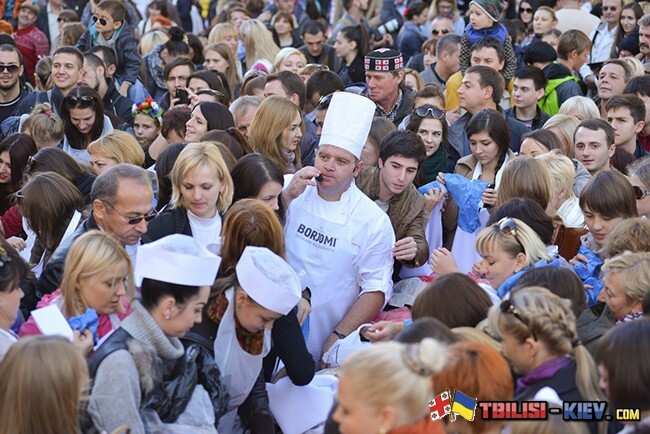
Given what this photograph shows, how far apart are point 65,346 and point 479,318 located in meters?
1.72

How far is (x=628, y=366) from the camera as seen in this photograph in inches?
127

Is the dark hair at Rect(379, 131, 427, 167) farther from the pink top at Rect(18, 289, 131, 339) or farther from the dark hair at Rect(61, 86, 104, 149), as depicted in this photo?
the dark hair at Rect(61, 86, 104, 149)

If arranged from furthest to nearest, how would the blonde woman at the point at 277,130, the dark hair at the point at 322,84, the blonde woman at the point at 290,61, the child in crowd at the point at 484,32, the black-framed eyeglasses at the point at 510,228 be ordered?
the blonde woman at the point at 290,61 < the child in crowd at the point at 484,32 < the dark hair at the point at 322,84 < the blonde woman at the point at 277,130 < the black-framed eyeglasses at the point at 510,228

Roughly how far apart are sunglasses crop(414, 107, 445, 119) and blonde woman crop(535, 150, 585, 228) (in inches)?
Result: 40.9

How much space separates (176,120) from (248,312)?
323 centimetres

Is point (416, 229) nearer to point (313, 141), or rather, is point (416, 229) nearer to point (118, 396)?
point (313, 141)

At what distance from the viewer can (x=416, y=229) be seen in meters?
5.55

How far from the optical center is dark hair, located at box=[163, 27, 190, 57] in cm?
1019

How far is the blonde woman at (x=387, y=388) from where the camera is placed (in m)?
2.89

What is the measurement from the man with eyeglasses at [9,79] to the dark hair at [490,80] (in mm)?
4053

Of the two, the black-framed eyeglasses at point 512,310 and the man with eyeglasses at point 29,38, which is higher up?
the black-framed eyeglasses at point 512,310

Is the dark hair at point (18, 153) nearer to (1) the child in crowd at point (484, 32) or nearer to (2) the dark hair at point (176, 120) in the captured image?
(2) the dark hair at point (176, 120)

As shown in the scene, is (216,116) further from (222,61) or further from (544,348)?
(544,348)

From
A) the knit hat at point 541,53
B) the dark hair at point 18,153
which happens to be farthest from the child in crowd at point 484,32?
the dark hair at point 18,153
